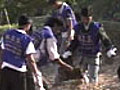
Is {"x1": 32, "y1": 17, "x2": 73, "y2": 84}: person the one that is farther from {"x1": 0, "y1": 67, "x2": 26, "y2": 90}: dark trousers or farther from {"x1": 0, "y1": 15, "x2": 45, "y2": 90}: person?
{"x1": 0, "y1": 67, "x2": 26, "y2": 90}: dark trousers

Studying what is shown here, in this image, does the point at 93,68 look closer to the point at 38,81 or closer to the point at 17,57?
the point at 38,81

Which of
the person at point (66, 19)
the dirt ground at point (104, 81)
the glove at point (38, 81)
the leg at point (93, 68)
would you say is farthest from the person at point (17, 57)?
the person at point (66, 19)

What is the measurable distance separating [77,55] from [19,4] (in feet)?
35.6

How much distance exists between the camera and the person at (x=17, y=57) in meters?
6.96

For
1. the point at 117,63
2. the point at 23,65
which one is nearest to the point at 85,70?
the point at 23,65

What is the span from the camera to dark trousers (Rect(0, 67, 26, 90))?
708 cm

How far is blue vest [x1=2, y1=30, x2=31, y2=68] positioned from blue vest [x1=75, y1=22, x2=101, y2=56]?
1706 mm

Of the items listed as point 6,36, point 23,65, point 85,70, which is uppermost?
point 6,36

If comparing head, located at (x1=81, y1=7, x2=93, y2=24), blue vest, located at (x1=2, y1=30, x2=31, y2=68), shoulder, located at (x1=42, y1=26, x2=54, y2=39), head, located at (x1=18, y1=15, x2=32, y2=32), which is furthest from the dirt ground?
head, located at (x1=18, y1=15, x2=32, y2=32)

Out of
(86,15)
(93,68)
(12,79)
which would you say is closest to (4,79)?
(12,79)

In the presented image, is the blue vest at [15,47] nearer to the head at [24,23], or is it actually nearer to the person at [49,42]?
the head at [24,23]

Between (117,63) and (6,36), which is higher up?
(6,36)

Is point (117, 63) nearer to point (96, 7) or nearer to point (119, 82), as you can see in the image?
point (119, 82)

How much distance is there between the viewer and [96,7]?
59.6 feet
